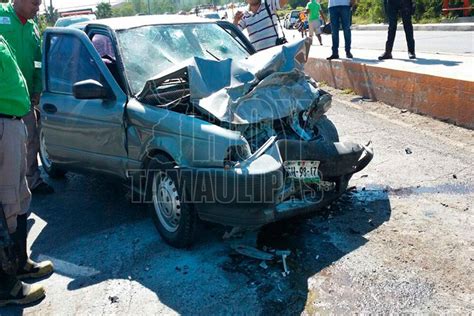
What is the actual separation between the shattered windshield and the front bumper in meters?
1.24

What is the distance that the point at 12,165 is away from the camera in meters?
3.31

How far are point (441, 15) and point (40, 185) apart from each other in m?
23.1

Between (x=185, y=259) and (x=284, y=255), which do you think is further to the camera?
(x=185, y=259)

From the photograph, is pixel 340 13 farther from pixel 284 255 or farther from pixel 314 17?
pixel 314 17

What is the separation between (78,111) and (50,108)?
0.48 m

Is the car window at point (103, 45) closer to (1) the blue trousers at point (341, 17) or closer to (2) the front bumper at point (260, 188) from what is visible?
(2) the front bumper at point (260, 188)

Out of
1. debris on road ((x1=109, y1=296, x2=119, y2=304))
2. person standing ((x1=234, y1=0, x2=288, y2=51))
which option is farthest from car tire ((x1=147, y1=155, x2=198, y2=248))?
person standing ((x1=234, y1=0, x2=288, y2=51))

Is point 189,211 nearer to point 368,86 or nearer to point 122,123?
point 122,123

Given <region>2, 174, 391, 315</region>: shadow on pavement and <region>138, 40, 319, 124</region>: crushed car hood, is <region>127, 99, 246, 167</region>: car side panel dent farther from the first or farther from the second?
<region>2, 174, 391, 315</region>: shadow on pavement

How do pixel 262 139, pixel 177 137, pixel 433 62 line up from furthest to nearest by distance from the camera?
pixel 433 62 → pixel 262 139 → pixel 177 137

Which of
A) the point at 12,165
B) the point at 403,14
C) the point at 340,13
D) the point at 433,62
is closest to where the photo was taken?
the point at 12,165

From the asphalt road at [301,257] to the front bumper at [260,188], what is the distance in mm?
326

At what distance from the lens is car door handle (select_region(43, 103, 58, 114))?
16.0ft

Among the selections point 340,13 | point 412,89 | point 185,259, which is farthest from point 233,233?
point 340,13
